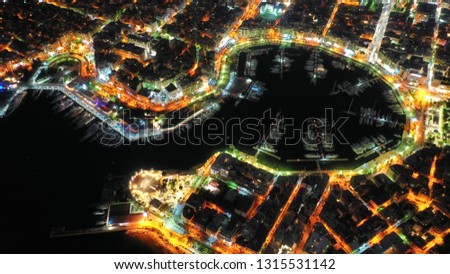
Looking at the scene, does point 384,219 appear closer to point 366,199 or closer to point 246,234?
point 366,199

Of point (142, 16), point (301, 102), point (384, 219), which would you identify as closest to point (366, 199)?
point (384, 219)

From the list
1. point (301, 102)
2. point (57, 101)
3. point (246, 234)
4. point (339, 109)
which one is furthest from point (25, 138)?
point (339, 109)

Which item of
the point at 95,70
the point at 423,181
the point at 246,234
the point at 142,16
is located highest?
the point at 142,16

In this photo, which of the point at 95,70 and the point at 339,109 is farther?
the point at 95,70

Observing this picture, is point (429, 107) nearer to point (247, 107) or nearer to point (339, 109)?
point (339, 109)

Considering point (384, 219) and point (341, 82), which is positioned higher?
point (341, 82)
